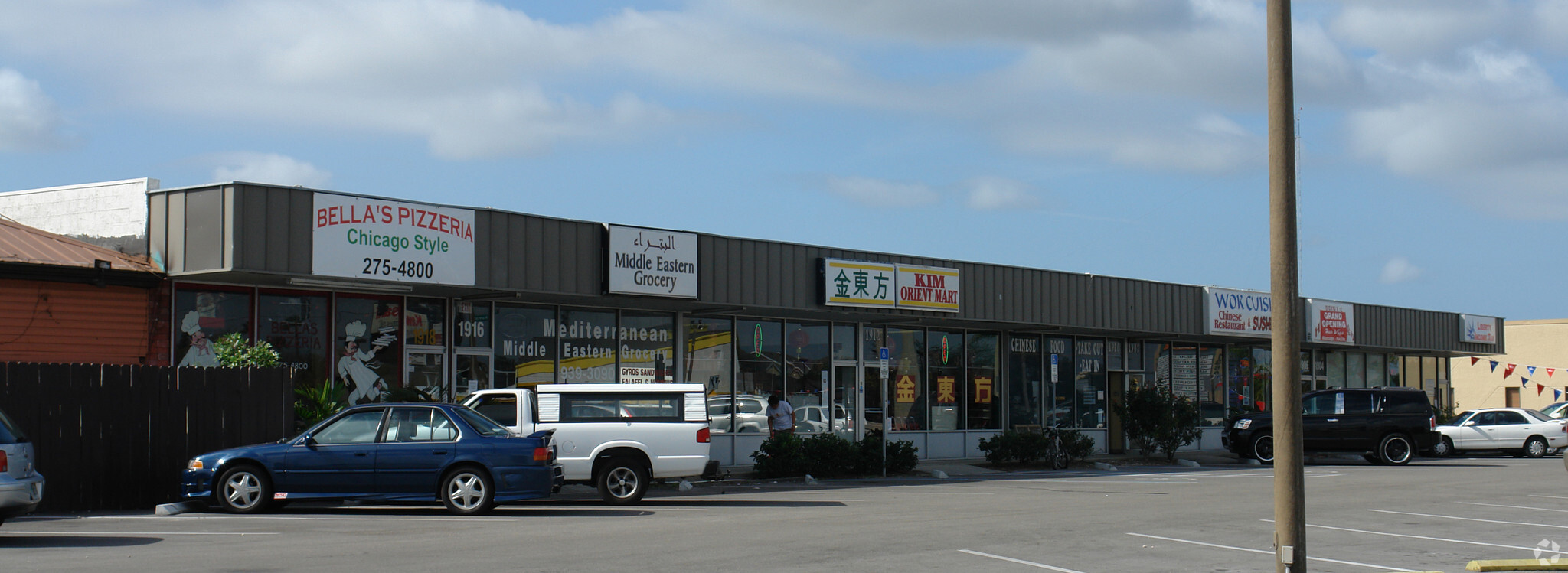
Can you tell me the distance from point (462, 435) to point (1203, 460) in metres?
21.7

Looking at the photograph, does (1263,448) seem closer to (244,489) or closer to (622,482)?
(622,482)

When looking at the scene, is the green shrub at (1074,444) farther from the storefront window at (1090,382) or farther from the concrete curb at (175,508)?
the concrete curb at (175,508)

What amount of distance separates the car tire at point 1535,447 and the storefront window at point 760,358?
21.0 metres

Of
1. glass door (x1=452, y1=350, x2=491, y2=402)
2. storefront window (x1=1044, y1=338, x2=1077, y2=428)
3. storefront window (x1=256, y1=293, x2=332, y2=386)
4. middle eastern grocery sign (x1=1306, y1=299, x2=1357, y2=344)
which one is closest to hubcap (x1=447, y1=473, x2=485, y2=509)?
storefront window (x1=256, y1=293, x2=332, y2=386)

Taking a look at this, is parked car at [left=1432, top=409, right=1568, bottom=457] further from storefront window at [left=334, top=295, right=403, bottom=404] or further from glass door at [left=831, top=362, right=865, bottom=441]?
storefront window at [left=334, top=295, right=403, bottom=404]

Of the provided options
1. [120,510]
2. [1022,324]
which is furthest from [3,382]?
[1022,324]

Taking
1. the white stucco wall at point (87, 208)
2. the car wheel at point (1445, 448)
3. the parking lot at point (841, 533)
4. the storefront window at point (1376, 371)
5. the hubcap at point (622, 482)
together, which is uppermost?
the white stucco wall at point (87, 208)

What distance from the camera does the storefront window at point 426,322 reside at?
70.2ft

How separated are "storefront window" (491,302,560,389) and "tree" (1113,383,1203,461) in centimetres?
1456

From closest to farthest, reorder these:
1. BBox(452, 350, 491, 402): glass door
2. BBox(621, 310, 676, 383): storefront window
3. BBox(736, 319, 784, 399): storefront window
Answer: BBox(452, 350, 491, 402): glass door → BBox(621, 310, 676, 383): storefront window → BBox(736, 319, 784, 399): storefront window

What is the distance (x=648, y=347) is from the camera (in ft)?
81.4

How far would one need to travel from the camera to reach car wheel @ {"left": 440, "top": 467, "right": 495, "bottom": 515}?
15664mm

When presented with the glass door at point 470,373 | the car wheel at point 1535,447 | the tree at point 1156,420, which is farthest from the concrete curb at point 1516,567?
the car wheel at point 1535,447

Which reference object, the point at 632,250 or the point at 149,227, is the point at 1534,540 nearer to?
the point at 632,250
